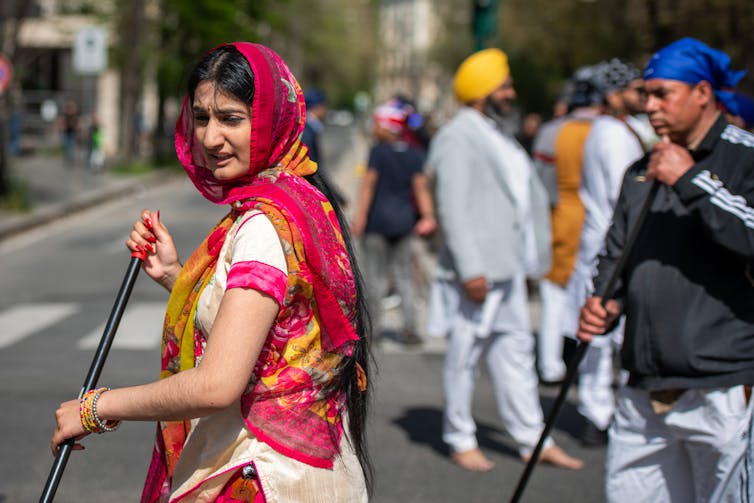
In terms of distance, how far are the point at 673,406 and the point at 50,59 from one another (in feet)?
145

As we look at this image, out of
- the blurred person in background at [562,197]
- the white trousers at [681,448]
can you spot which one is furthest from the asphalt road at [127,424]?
the white trousers at [681,448]

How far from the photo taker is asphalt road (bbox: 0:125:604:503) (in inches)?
206

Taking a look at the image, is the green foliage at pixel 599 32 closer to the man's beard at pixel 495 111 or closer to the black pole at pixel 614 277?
the man's beard at pixel 495 111

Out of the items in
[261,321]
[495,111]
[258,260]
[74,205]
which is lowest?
[74,205]

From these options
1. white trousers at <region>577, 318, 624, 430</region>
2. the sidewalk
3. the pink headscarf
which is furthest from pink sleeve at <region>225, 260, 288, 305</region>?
the sidewalk

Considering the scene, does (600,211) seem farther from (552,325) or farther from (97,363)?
(97,363)

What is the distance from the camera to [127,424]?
6332mm

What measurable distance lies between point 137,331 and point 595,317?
20.0 ft

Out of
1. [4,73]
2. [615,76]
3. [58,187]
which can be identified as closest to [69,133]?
[58,187]

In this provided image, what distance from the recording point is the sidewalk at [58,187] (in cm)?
1692

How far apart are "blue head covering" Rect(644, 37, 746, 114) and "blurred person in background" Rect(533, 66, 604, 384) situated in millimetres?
3167

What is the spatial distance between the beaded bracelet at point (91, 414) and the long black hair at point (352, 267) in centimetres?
52

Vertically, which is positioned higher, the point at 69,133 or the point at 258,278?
the point at 258,278

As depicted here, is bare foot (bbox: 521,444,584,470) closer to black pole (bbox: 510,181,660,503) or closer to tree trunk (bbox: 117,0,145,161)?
black pole (bbox: 510,181,660,503)
